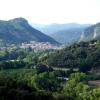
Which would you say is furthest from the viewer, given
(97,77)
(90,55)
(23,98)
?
(90,55)

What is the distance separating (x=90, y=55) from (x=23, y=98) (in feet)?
178

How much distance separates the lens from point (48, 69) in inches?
3041

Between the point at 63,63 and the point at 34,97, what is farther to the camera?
the point at 63,63

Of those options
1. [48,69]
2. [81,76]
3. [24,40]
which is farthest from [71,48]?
[24,40]

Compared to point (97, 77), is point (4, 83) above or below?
above

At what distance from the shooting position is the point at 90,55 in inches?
3492

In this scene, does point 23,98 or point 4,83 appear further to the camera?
point 4,83

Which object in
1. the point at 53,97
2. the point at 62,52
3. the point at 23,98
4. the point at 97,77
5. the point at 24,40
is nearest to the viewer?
the point at 23,98

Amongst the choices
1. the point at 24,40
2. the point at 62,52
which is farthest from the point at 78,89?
the point at 24,40

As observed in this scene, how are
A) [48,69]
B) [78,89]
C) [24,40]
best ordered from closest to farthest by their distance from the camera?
[78,89] → [48,69] → [24,40]

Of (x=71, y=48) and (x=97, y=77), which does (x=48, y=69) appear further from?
(x=71, y=48)

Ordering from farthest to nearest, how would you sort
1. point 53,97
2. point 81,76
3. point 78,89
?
point 81,76 → point 78,89 → point 53,97

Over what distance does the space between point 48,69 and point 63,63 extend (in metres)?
12.5

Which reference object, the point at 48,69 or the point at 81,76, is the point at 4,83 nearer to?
the point at 81,76
